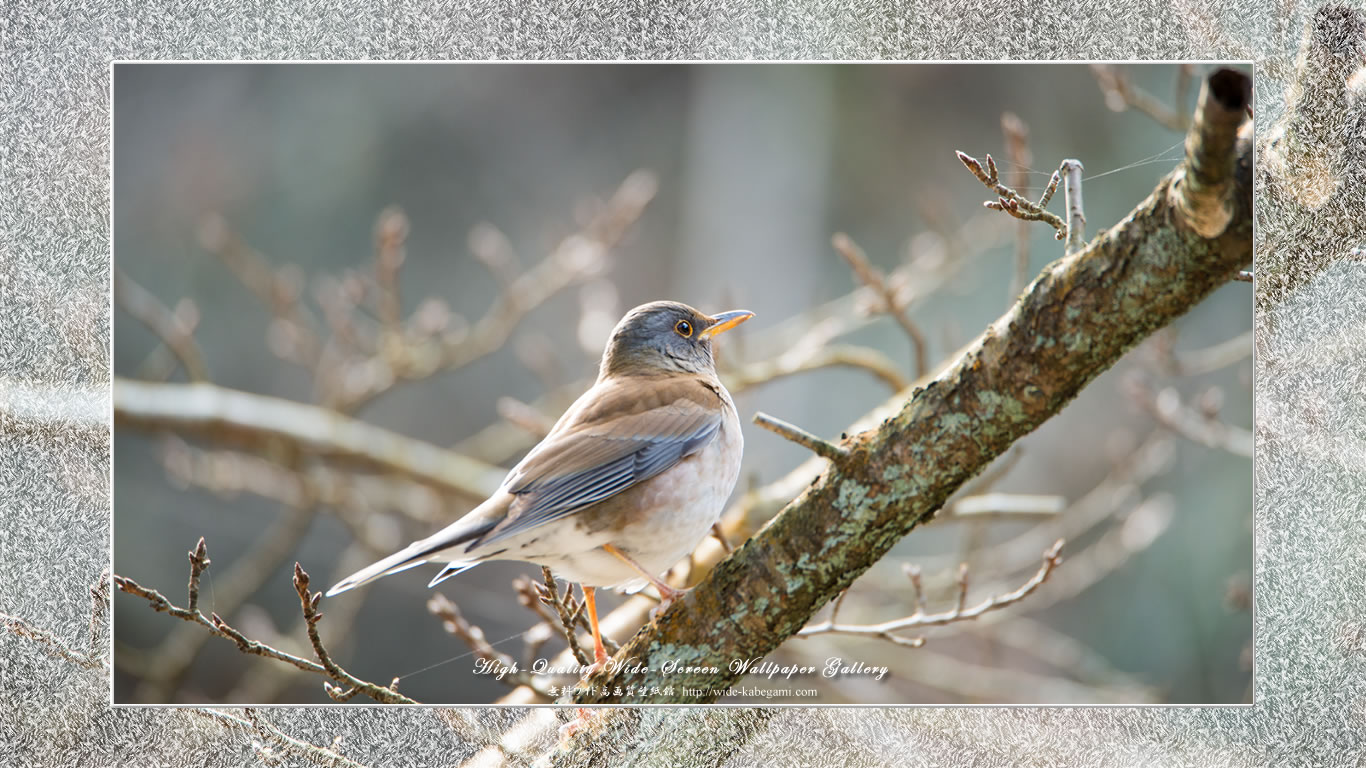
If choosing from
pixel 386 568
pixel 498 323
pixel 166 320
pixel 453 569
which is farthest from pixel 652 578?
pixel 166 320

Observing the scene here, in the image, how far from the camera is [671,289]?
2.52 meters

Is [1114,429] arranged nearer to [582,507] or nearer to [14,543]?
[582,507]

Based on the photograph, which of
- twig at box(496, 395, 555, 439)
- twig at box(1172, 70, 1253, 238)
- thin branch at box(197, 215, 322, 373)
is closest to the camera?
twig at box(1172, 70, 1253, 238)

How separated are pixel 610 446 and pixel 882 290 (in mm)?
821

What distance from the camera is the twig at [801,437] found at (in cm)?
151

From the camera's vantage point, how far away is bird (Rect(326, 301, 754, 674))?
167 centimetres

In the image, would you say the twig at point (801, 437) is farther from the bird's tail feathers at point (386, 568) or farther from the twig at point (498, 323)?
the twig at point (498, 323)

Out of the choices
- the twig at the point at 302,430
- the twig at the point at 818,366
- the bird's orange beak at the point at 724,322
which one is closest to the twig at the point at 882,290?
the twig at the point at 818,366

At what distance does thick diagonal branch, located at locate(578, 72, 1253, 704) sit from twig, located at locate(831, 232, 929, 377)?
70cm

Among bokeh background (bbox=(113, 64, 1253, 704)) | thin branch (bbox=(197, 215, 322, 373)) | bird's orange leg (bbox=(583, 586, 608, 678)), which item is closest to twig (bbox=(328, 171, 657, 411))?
bokeh background (bbox=(113, 64, 1253, 704))

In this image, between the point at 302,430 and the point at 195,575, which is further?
the point at 302,430

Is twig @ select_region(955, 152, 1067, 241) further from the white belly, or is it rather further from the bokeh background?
the white belly

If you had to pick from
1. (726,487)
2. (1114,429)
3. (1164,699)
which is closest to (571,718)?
(726,487)

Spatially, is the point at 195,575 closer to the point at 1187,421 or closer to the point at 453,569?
the point at 453,569
